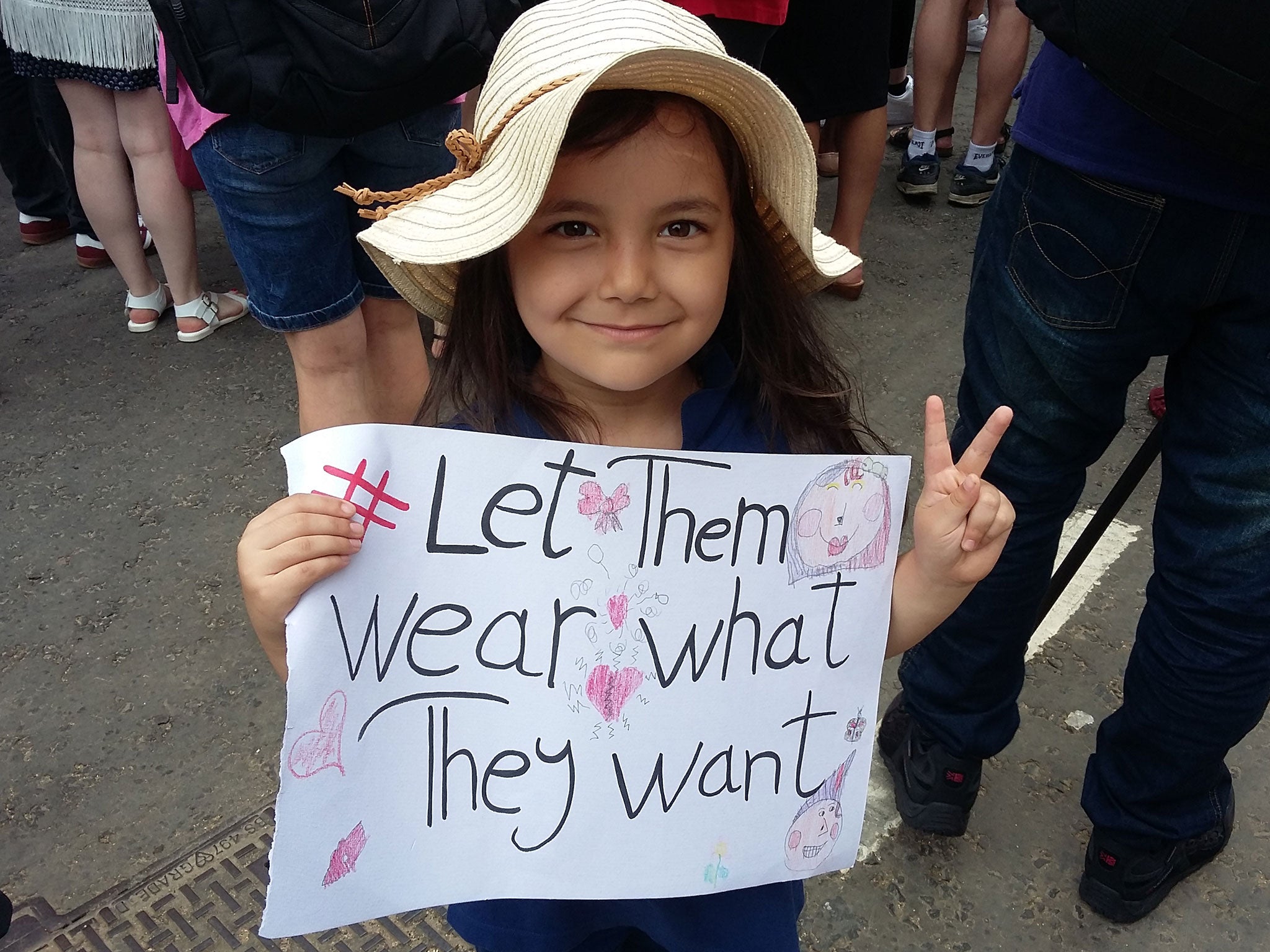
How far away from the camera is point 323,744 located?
1.07 metres

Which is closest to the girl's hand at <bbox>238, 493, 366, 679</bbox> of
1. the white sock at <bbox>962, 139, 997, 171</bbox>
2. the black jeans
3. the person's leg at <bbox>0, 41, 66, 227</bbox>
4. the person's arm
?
the person's arm

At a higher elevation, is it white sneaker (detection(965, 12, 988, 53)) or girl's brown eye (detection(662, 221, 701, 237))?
girl's brown eye (detection(662, 221, 701, 237))

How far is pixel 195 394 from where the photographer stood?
10.9 feet

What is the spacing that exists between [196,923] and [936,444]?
1.46m

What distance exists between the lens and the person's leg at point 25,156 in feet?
12.9

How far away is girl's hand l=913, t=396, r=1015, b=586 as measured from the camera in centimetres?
113

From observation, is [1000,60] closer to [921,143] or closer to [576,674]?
[921,143]

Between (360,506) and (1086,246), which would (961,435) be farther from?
(360,506)

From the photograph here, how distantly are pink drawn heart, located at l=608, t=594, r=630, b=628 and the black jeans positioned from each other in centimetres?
332

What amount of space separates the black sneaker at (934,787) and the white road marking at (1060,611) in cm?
4

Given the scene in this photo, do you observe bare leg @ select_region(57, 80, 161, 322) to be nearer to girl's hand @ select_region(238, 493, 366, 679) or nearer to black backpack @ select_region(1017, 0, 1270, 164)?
girl's hand @ select_region(238, 493, 366, 679)

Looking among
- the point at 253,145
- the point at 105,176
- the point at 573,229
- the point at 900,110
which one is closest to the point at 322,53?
the point at 253,145

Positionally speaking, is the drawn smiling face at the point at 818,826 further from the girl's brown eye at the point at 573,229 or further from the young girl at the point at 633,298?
the girl's brown eye at the point at 573,229

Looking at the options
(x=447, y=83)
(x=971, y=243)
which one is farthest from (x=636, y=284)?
(x=971, y=243)
